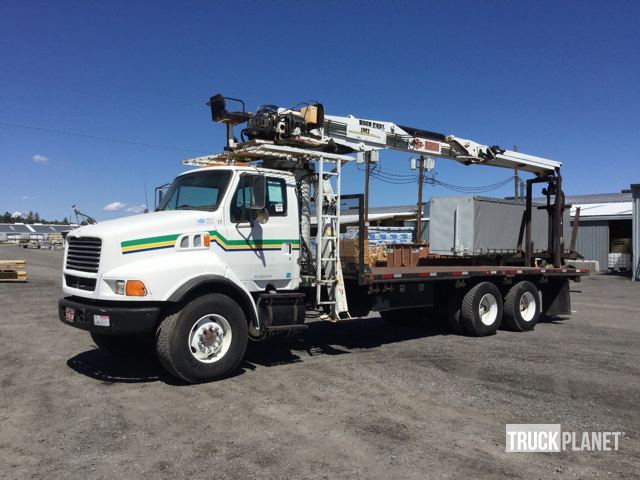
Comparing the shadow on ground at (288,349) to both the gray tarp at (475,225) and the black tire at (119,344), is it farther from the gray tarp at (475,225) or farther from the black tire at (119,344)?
the gray tarp at (475,225)

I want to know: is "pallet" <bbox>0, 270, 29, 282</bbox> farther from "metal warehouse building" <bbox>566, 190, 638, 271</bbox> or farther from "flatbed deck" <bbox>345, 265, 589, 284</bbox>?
"metal warehouse building" <bbox>566, 190, 638, 271</bbox>

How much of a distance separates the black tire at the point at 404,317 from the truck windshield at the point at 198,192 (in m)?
5.25

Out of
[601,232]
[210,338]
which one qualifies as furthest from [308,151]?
[601,232]

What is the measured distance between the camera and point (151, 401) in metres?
5.95

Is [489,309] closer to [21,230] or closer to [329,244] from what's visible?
[329,244]

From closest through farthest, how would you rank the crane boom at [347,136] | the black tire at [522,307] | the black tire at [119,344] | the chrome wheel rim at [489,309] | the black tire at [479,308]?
1. the black tire at [119,344]
2. the crane boom at [347,136]
3. the black tire at [479,308]
4. the chrome wheel rim at [489,309]
5. the black tire at [522,307]

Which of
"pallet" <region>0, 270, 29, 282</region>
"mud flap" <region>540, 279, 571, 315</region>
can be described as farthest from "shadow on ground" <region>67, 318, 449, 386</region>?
"pallet" <region>0, 270, 29, 282</region>

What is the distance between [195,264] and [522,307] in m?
7.73

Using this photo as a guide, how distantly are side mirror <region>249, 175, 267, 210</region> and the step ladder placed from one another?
1.22 m

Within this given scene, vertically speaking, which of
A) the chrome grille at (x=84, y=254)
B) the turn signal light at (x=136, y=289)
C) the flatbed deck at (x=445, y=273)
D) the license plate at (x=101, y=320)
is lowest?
the license plate at (x=101, y=320)

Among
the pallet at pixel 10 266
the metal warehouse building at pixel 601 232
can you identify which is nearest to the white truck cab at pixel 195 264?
the pallet at pixel 10 266

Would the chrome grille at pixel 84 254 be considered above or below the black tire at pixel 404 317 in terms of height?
above

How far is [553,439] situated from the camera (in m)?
4.95

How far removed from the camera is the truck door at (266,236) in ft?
23.5
